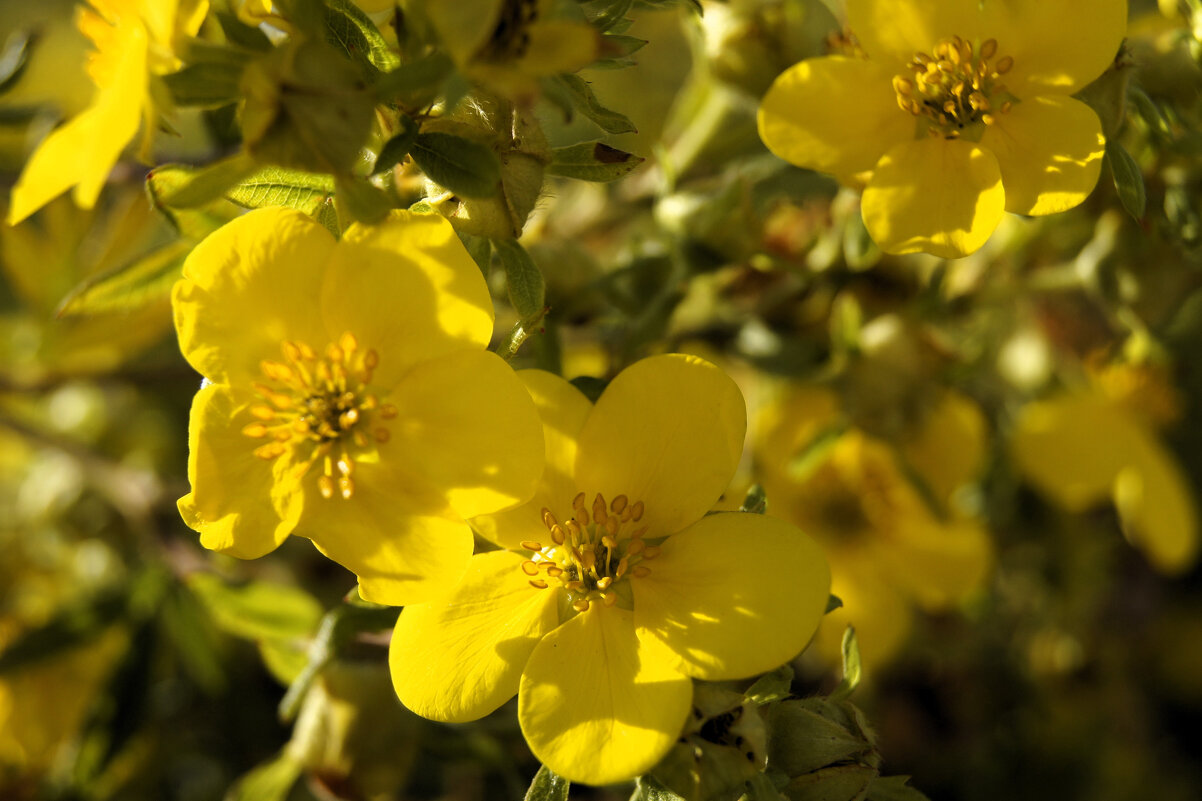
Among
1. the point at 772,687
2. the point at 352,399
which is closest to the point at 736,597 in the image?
the point at 772,687

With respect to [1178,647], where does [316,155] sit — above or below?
above

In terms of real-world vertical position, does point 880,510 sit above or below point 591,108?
below

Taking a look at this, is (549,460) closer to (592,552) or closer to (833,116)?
(592,552)

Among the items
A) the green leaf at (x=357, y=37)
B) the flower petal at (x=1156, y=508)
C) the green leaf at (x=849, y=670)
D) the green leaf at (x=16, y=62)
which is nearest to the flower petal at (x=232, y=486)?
the green leaf at (x=357, y=37)

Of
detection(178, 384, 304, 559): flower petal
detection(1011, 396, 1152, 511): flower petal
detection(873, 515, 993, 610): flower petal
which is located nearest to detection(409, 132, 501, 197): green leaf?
detection(178, 384, 304, 559): flower petal

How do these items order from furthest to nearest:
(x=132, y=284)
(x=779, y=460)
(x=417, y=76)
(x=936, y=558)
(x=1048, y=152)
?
1. (x=936, y=558)
2. (x=779, y=460)
3. (x=132, y=284)
4. (x=1048, y=152)
5. (x=417, y=76)

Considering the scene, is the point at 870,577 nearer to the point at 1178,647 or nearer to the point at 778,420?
the point at 778,420

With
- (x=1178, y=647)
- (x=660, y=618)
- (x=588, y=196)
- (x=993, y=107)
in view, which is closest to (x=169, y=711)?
(x=588, y=196)
